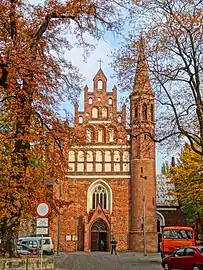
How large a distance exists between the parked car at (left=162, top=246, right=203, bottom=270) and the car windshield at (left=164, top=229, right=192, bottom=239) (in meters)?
6.69

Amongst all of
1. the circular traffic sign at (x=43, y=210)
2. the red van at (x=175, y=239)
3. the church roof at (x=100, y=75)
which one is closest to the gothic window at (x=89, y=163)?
the church roof at (x=100, y=75)

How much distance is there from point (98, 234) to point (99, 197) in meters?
4.00

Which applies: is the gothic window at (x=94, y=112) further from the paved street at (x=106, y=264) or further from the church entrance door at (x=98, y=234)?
the paved street at (x=106, y=264)

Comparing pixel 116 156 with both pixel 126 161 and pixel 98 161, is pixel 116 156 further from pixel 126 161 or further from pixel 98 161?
pixel 98 161

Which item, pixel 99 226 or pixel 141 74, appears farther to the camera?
pixel 99 226

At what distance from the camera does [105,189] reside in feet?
170

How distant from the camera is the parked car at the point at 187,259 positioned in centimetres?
2056

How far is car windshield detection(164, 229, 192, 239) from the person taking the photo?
98.2 ft

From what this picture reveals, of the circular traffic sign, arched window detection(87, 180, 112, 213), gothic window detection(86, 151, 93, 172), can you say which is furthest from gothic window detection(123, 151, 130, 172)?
the circular traffic sign

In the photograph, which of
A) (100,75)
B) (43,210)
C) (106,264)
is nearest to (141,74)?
(43,210)

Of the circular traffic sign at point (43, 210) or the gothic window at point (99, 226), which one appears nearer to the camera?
the circular traffic sign at point (43, 210)

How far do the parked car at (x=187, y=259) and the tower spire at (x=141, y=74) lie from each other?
25.1ft

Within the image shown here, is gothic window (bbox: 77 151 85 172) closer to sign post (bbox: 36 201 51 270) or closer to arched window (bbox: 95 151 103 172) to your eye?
arched window (bbox: 95 151 103 172)

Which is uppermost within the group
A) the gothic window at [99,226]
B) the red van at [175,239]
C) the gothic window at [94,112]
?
the gothic window at [94,112]
